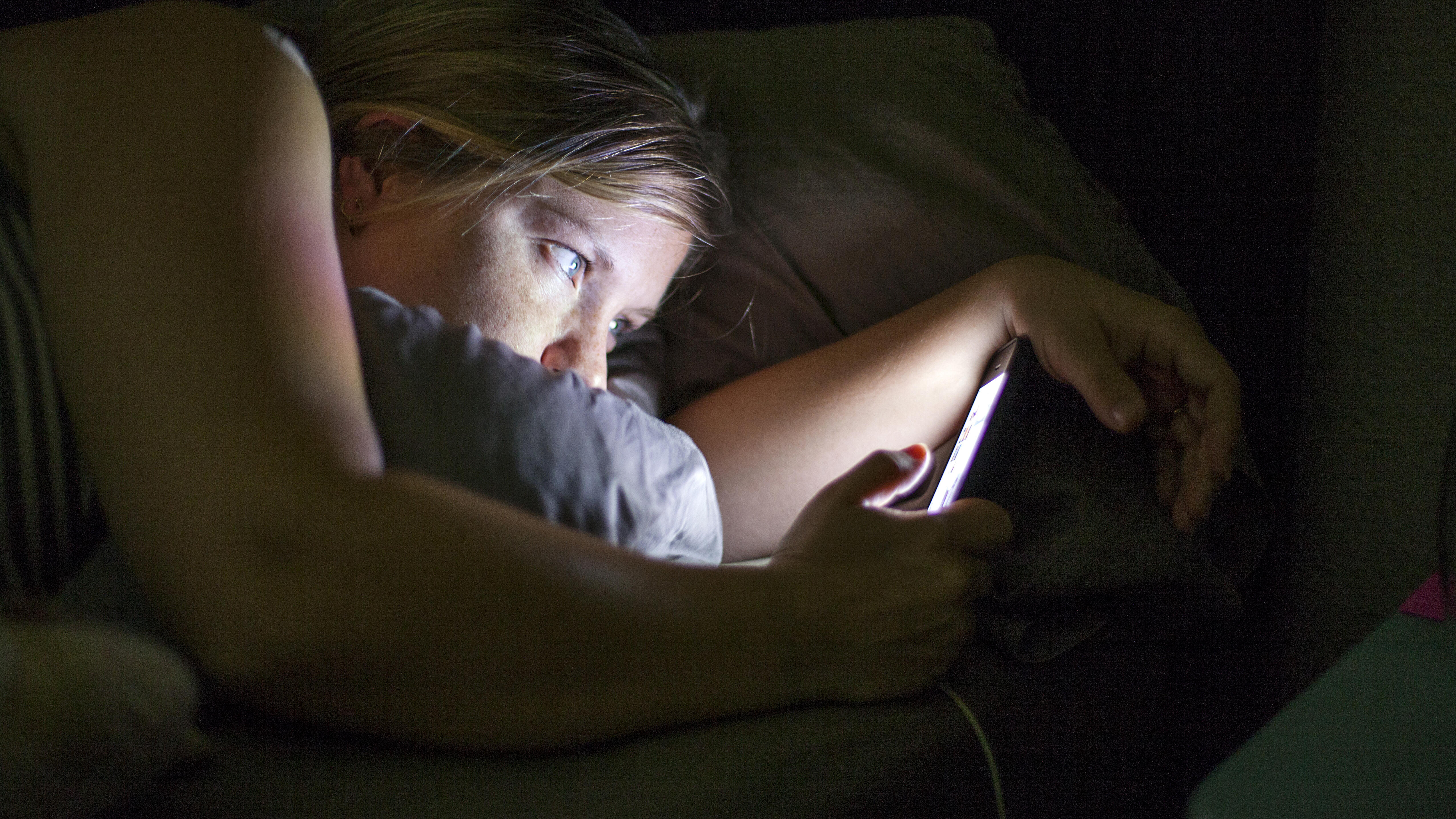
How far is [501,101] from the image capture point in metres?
0.75

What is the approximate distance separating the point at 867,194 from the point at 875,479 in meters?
0.45

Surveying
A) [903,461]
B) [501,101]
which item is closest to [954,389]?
[903,461]

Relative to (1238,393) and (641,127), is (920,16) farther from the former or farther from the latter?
(1238,393)

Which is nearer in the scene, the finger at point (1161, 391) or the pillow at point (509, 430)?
the pillow at point (509, 430)

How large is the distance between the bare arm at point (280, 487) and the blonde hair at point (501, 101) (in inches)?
8.8

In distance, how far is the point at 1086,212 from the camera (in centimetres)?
89

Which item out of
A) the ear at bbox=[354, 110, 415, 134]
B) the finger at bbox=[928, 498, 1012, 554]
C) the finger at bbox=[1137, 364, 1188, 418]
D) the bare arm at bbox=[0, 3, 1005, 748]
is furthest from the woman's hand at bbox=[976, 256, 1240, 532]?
the ear at bbox=[354, 110, 415, 134]

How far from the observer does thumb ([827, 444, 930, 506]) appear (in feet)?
1.90

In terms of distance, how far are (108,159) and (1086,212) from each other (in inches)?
32.2

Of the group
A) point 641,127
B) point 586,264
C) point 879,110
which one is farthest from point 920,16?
point 586,264

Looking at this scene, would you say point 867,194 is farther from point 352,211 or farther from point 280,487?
point 280,487

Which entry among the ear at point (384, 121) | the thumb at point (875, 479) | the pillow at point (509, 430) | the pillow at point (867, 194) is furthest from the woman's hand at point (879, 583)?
the ear at point (384, 121)

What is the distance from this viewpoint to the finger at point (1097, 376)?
0.64 metres

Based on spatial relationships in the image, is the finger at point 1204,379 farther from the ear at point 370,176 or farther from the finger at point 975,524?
the ear at point 370,176
